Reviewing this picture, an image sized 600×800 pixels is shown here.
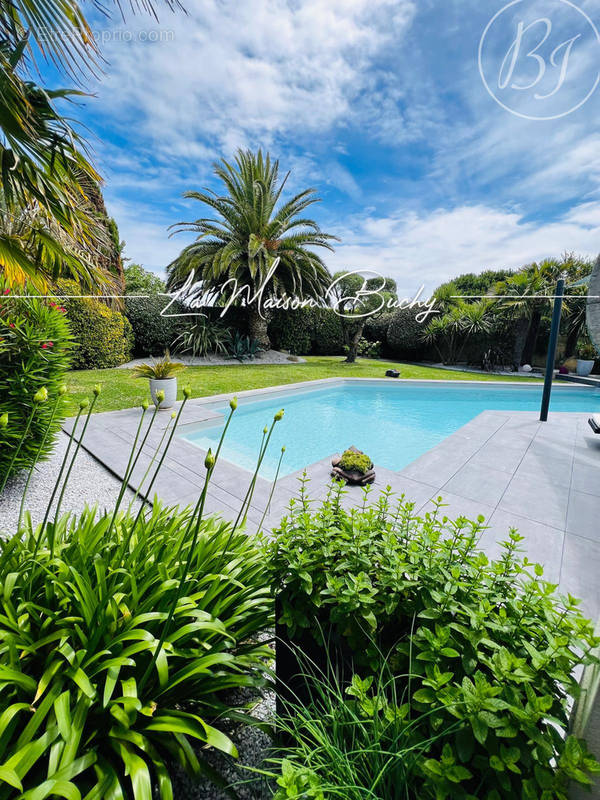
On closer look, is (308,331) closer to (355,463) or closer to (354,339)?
(354,339)

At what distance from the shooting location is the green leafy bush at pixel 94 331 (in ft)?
→ 31.9

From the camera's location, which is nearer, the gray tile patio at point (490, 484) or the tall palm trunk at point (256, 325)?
the gray tile patio at point (490, 484)

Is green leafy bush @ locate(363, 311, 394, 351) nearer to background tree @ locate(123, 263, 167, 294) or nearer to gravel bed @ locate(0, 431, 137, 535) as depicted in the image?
background tree @ locate(123, 263, 167, 294)

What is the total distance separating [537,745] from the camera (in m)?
0.73

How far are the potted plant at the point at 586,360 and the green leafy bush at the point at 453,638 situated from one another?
1654 cm

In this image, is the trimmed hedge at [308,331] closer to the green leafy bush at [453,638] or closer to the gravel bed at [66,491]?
the gravel bed at [66,491]

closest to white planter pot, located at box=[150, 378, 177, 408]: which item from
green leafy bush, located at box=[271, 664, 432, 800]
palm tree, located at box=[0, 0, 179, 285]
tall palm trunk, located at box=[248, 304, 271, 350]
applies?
palm tree, located at box=[0, 0, 179, 285]

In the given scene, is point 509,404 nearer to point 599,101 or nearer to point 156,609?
point 599,101

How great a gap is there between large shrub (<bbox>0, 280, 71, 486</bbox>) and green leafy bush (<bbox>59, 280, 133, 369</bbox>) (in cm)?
698

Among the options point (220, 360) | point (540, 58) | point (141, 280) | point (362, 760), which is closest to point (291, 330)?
point (220, 360)

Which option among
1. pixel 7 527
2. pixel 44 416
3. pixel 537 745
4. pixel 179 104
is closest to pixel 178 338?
pixel 179 104

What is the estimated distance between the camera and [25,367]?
3102 millimetres

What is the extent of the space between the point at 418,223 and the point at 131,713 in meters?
14.1

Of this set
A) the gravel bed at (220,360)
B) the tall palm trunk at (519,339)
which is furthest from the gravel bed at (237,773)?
the tall palm trunk at (519,339)
